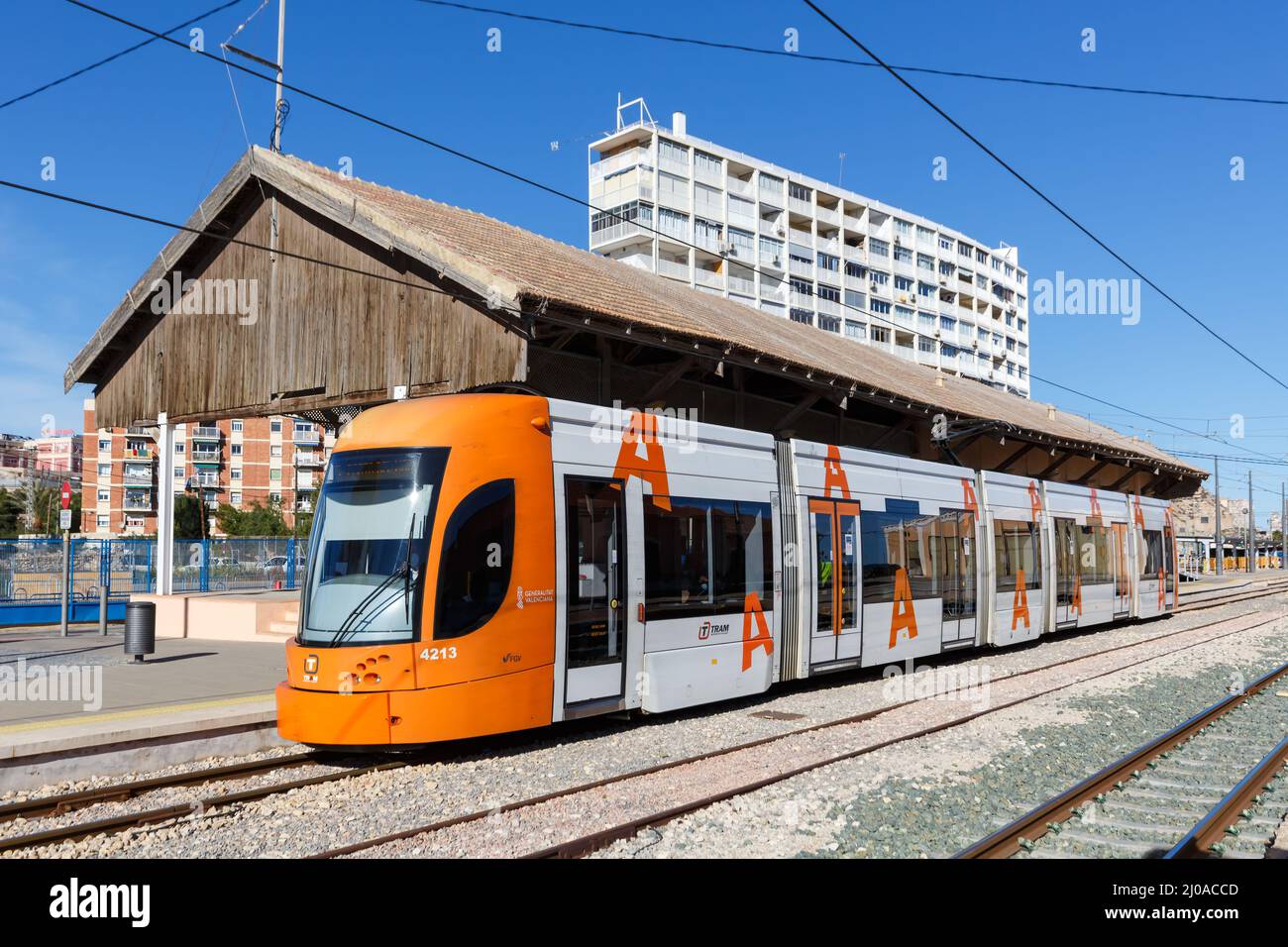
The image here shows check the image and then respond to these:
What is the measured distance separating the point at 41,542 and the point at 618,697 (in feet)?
53.7

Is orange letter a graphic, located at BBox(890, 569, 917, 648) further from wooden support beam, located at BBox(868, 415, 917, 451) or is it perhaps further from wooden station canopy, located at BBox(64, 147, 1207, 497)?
wooden support beam, located at BBox(868, 415, 917, 451)

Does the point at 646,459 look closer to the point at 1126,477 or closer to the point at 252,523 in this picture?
the point at 1126,477

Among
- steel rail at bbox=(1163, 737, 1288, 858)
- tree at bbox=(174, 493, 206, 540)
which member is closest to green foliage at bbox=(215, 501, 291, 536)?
tree at bbox=(174, 493, 206, 540)

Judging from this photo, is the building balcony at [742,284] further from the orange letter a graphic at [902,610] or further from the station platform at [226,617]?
the orange letter a graphic at [902,610]

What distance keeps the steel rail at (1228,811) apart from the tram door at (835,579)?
502 cm

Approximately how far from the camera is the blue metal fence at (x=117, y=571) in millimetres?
21078

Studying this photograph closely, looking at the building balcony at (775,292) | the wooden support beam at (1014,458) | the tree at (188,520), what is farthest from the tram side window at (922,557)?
the tree at (188,520)

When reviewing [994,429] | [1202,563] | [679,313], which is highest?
[679,313]

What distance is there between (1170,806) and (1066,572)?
13.8 metres

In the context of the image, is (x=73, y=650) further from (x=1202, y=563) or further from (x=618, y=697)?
(x=1202, y=563)

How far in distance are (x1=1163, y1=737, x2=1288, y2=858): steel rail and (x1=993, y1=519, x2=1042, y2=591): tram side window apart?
335 inches

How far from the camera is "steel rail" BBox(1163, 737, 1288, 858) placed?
6420mm

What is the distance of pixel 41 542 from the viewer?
21.1 metres
